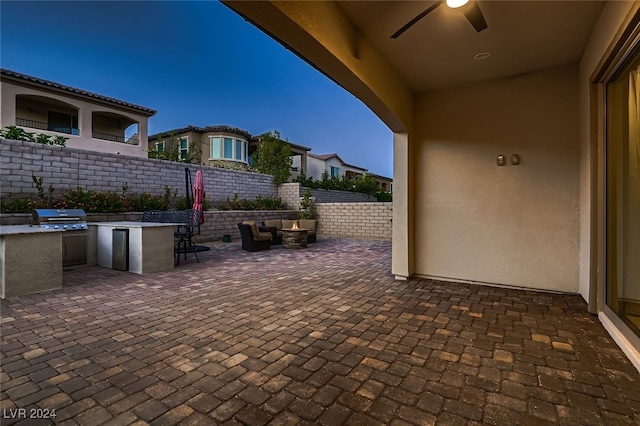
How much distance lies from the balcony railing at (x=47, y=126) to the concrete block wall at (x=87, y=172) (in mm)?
8422

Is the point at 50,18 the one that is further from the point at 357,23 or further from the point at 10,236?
the point at 357,23

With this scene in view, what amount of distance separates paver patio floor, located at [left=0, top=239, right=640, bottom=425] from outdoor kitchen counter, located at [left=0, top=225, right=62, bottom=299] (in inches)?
12.1

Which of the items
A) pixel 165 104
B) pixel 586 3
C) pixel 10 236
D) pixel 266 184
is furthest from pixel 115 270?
pixel 165 104

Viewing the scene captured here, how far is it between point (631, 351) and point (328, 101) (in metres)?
44.0

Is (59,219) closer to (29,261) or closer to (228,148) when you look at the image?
(29,261)

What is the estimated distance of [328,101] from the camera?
140ft

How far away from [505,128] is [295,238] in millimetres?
5806

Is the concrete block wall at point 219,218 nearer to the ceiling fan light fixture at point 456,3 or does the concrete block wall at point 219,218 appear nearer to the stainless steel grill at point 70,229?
the stainless steel grill at point 70,229

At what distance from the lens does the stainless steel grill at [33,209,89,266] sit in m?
5.05

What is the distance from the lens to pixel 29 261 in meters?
3.82

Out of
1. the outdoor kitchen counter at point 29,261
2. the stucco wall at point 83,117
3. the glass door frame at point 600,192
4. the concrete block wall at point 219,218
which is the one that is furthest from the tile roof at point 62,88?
the glass door frame at point 600,192

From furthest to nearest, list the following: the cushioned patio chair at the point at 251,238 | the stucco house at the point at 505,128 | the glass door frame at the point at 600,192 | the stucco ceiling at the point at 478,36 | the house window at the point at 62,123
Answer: the house window at the point at 62,123 < the cushioned patio chair at the point at 251,238 < the stucco ceiling at the point at 478,36 < the glass door frame at the point at 600,192 < the stucco house at the point at 505,128

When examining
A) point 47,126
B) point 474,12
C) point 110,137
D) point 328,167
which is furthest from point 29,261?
point 328,167

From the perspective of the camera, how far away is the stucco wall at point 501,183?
3842 millimetres
